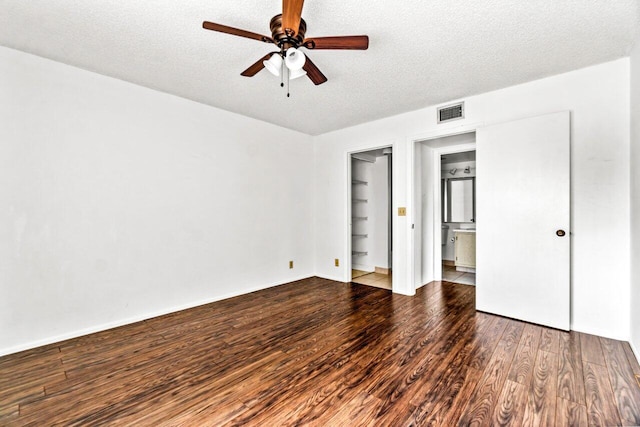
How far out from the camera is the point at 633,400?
180 cm

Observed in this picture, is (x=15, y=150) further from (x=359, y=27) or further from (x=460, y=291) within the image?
(x=460, y=291)

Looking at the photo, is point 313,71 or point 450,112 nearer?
point 313,71

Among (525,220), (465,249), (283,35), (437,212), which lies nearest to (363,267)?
(437,212)

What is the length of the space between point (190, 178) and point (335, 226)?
2.35 meters

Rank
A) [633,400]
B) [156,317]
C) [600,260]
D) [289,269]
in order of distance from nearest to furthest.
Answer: [633,400]
[600,260]
[156,317]
[289,269]

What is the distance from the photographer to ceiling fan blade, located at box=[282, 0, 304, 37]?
5.39 feet

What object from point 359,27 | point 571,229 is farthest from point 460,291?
point 359,27

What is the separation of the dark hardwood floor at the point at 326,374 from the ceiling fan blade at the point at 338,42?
2.25 meters

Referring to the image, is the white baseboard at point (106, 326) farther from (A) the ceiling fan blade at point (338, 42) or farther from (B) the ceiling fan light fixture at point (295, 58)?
(A) the ceiling fan blade at point (338, 42)

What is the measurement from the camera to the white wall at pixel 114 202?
2.49 meters

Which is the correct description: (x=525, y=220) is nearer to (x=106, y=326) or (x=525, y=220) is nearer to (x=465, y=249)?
(x=465, y=249)

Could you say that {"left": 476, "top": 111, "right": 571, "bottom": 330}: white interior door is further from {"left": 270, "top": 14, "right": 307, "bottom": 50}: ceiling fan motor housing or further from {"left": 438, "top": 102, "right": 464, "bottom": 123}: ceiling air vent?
{"left": 270, "top": 14, "right": 307, "bottom": 50}: ceiling fan motor housing

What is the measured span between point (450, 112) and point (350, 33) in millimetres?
1943

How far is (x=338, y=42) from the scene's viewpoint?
1889 mm
